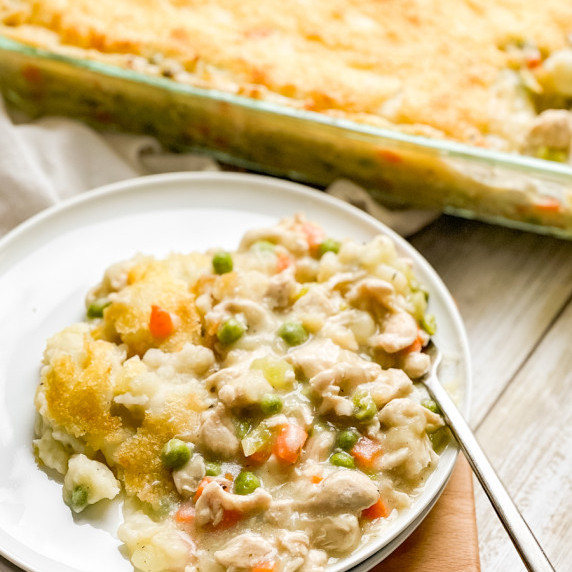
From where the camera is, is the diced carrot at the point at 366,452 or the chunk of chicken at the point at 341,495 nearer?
the chunk of chicken at the point at 341,495

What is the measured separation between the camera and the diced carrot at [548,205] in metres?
3.06

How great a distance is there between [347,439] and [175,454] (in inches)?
17.6

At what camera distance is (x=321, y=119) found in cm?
299

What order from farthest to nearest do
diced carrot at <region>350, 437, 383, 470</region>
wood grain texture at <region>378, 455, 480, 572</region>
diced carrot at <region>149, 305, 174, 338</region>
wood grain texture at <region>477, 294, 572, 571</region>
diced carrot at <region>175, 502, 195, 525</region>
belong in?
wood grain texture at <region>477, 294, 572, 571</region>
diced carrot at <region>149, 305, 174, 338</region>
wood grain texture at <region>378, 455, 480, 572</region>
diced carrot at <region>350, 437, 383, 470</region>
diced carrot at <region>175, 502, 195, 525</region>

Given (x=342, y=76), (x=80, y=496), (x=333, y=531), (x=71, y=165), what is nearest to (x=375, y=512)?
(x=333, y=531)

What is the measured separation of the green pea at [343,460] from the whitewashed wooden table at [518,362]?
627 mm

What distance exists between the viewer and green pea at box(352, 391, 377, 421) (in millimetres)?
2156

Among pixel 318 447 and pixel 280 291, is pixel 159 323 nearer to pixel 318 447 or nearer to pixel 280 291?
pixel 280 291

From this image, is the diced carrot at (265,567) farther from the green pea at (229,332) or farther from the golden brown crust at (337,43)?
the golden brown crust at (337,43)

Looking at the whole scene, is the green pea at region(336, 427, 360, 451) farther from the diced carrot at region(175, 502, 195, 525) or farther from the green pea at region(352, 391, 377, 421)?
the diced carrot at region(175, 502, 195, 525)

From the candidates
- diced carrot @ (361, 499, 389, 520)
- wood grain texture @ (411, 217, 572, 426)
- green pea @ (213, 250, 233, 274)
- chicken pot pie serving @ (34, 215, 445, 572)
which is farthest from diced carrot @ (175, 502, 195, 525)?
wood grain texture @ (411, 217, 572, 426)

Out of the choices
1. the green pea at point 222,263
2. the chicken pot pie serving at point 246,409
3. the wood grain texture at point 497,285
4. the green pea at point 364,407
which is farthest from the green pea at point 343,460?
the wood grain texture at point 497,285

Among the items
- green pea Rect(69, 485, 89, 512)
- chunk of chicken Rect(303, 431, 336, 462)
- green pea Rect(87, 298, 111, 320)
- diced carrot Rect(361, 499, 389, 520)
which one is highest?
chunk of chicken Rect(303, 431, 336, 462)

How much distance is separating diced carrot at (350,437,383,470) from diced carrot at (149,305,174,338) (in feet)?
2.09
